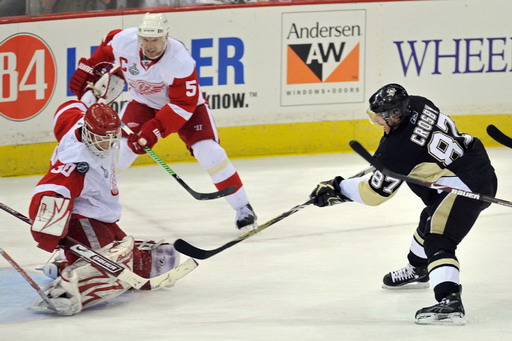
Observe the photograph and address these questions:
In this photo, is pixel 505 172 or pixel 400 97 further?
pixel 505 172

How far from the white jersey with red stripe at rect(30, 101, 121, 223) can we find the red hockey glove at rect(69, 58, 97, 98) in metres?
0.81

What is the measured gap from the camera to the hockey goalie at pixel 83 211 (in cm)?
425

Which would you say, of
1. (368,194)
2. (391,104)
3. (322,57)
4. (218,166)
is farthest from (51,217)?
(322,57)

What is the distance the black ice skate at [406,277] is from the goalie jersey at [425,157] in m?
0.49

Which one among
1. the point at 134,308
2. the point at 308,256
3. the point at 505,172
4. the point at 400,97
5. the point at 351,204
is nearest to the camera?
the point at 400,97

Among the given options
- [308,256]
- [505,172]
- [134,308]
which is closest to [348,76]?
[505,172]

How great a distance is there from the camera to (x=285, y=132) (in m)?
7.30

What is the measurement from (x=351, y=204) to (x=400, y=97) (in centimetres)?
219

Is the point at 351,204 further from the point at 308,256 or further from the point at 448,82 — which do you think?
the point at 448,82

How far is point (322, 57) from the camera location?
721cm

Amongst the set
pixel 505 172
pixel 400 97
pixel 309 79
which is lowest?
pixel 505 172

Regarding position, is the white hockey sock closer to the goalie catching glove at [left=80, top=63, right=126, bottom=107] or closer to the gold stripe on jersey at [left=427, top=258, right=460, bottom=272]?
the goalie catching glove at [left=80, top=63, right=126, bottom=107]

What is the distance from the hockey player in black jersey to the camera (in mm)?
4156

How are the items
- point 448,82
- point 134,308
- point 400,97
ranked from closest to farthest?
1. point 400,97
2. point 134,308
3. point 448,82
